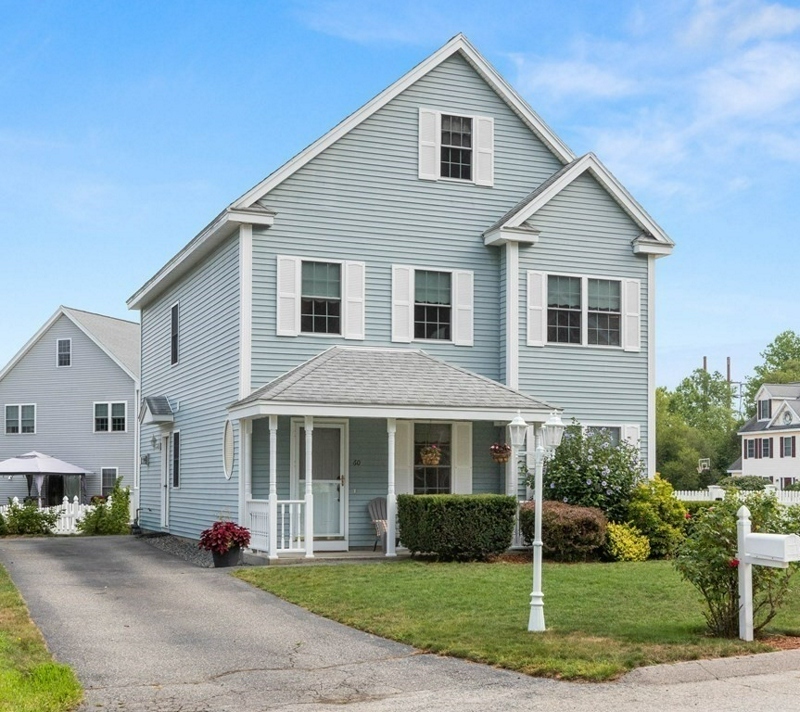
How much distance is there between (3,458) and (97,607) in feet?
104

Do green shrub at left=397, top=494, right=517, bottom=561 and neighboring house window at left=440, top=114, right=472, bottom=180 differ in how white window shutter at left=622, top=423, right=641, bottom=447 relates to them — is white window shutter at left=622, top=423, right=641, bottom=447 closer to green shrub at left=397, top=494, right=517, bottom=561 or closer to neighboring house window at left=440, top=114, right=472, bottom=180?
green shrub at left=397, top=494, right=517, bottom=561

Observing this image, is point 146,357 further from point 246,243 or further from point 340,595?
point 340,595

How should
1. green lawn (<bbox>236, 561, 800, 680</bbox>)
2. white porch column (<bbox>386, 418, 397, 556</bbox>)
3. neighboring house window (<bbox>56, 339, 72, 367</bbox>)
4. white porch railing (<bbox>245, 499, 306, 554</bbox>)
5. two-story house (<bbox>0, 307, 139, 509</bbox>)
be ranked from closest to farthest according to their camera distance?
green lawn (<bbox>236, 561, 800, 680</bbox>), white porch railing (<bbox>245, 499, 306, 554</bbox>), white porch column (<bbox>386, 418, 397, 556</bbox>), two-story house (<bbox>0, 307, 139, 509</bbox>), neighboring house window (<bbox>56, 339, 72, 367</bbox>)

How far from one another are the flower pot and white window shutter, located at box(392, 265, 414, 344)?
5248 millimetres

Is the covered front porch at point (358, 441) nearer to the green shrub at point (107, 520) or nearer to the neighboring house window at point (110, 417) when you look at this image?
the green shrub at point (107, 520)

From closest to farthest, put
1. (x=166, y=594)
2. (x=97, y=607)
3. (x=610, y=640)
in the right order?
(x=610, y=640) < (x=97, y=607) < (x=166, y=594)

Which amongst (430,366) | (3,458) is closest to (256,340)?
(430,366)

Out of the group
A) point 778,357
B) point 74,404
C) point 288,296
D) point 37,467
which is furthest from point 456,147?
point 778,357

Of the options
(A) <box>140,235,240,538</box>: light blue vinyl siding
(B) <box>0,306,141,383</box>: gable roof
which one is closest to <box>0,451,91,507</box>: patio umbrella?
(B) <box>0,306,141,383</box>: gable roof

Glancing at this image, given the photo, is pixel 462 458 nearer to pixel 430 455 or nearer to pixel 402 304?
pixel 430 455

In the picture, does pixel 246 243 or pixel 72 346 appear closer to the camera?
pixel 246 243

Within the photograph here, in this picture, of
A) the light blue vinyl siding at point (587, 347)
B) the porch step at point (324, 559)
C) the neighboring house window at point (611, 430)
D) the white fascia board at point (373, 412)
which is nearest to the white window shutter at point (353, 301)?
the white fascia board at point (373, 412)

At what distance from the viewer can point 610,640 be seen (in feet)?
34.2

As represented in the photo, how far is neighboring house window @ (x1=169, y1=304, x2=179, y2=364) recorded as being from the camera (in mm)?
25203
